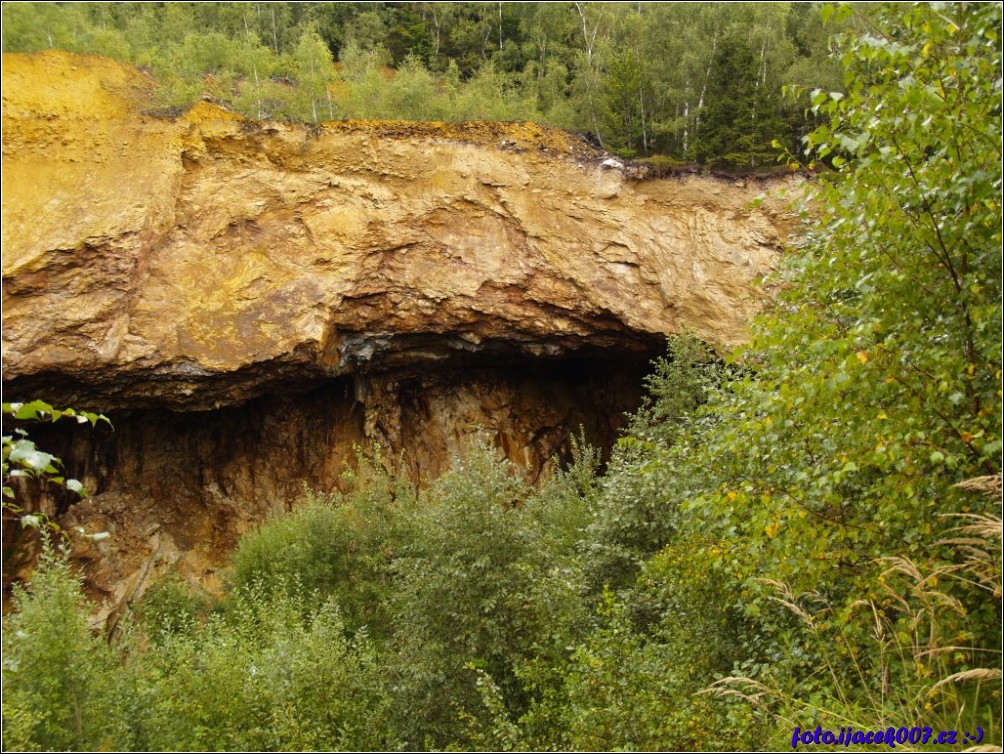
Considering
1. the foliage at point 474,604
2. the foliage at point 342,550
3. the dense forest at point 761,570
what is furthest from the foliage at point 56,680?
the foliage at point 342,550

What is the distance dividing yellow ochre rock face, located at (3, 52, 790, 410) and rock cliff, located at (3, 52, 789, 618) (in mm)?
43

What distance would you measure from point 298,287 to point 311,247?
35.5 inches

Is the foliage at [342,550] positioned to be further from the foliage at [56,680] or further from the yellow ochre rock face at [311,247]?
the foliage at [56,680]

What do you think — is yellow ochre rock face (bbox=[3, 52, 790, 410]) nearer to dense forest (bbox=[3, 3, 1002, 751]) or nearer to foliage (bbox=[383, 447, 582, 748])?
dense forest (bbox=[3, 3, 1002, 751])

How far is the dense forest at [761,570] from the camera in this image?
4.28 m

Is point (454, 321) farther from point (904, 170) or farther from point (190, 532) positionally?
point (904, 170)

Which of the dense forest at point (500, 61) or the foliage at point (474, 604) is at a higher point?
the dense forest at point (500, 61)

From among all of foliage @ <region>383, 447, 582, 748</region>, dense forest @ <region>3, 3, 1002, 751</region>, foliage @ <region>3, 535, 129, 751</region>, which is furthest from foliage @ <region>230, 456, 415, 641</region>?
foliage @ <region>3, 535, 129, 751</region>

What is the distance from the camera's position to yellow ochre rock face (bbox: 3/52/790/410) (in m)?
13.8

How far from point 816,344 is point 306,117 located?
15.9 m

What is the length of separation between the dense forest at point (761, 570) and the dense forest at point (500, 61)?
30.5 feet

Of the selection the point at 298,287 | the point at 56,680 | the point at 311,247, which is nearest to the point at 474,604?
the point at 56,680

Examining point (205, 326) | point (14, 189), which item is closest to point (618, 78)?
point (205, 326)

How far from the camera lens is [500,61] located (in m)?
27.8
